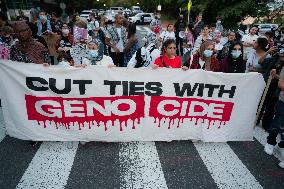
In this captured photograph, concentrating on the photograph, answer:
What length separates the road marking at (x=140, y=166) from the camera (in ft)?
13.8

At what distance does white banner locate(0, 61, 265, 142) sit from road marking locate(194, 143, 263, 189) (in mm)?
217

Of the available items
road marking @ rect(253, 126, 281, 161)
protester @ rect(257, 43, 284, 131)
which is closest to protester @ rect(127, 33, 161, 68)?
protester @ rect(257, 43, 284, 131)

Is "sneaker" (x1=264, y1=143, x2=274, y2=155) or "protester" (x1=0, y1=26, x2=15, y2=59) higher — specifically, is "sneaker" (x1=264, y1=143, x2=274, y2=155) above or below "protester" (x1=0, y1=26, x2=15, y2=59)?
below

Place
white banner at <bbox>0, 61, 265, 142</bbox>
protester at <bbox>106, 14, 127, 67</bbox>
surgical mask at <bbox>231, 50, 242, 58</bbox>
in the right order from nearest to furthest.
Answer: white banner at <bbox>0, 61, 265, 142</bbox>
surgical mask at <bbox>231, 50, 242, 58</bbox>
protester at <bbox>106, 14, 127, 67</bbox>

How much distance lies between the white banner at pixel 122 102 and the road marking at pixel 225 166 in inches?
8.5

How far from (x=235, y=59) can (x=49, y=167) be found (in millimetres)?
4270

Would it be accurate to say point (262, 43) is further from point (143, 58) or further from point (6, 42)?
point (6, 42)

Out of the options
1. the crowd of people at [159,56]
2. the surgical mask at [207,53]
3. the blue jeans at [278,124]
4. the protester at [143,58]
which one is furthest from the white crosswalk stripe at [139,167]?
the surgical mask at [207,53]

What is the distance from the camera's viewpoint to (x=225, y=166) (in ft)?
15.5

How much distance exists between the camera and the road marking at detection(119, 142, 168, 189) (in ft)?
13.8

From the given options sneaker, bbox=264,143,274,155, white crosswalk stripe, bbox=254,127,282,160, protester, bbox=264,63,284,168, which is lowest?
white crosswalk stripe, bbox=254,127,282,160

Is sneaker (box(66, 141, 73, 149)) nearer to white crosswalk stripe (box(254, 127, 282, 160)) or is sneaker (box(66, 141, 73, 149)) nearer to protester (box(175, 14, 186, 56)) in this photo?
white crosswalk stripe (box(254, 127, 282, 160))

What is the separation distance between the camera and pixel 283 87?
15.1 feet

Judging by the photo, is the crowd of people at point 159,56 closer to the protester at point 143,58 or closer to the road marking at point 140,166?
the protester at point 143,58
